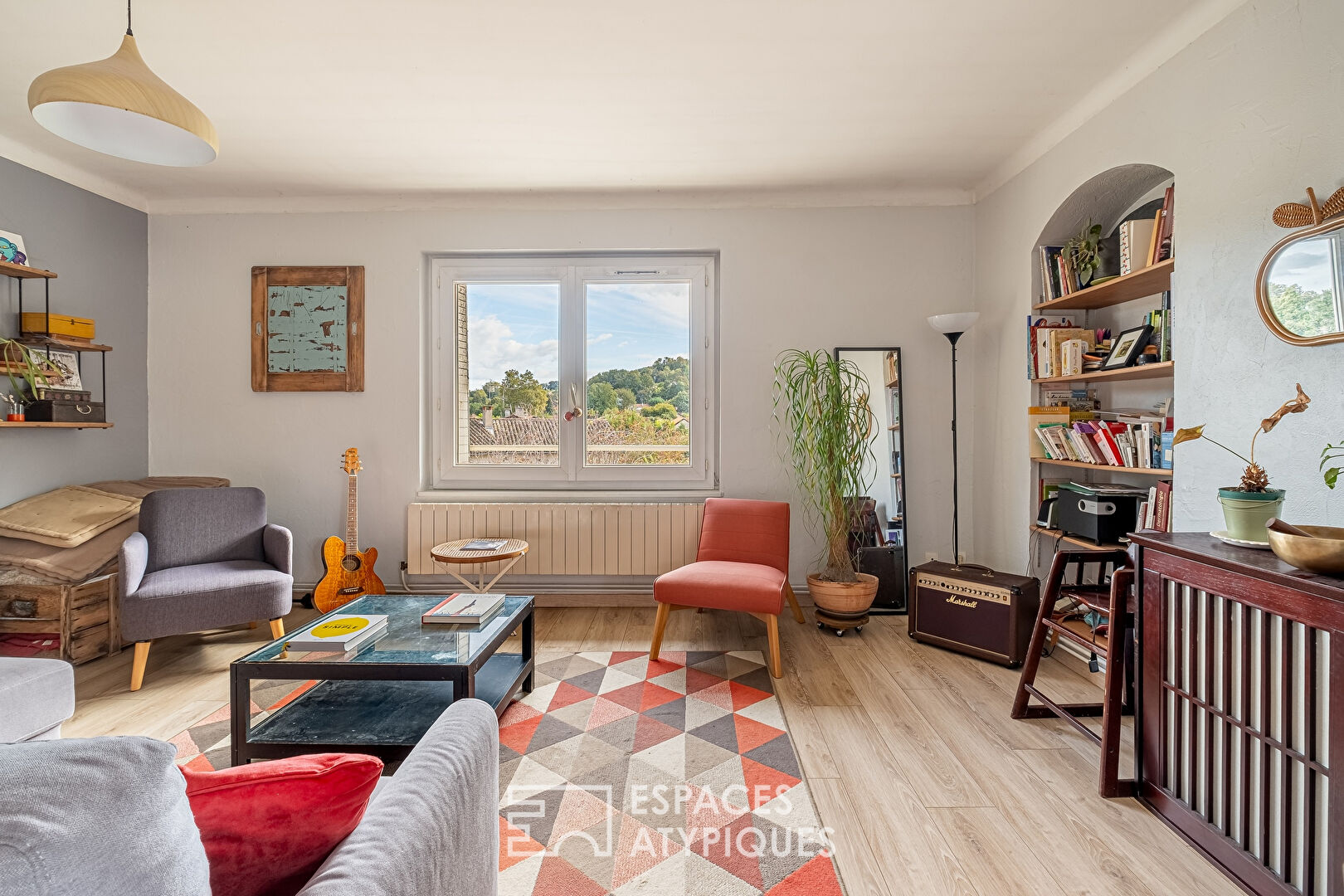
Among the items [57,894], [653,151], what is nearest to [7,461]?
[653,151]

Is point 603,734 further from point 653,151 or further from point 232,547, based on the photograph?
point 653,151

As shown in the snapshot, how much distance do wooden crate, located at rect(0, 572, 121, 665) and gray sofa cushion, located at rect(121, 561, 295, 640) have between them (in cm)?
29

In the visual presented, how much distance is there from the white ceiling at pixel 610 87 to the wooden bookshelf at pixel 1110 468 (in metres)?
1.54

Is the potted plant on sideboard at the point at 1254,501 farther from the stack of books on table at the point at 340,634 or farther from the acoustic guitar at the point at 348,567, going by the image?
the acoustic guitar at the point at 348,567

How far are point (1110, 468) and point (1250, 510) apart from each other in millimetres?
1078

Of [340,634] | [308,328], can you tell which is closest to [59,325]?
[308,328]

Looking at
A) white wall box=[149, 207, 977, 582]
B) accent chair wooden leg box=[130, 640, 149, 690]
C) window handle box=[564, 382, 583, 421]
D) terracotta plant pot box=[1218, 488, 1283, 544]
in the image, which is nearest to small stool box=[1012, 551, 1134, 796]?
terracotta plant pot box=[1218, 488, 1283, 544]

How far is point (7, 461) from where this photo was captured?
10.1ft

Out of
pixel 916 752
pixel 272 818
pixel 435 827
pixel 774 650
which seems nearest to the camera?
pixel 272 818

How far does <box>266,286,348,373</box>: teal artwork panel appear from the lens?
3.89 metres

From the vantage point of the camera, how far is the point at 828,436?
335 cm

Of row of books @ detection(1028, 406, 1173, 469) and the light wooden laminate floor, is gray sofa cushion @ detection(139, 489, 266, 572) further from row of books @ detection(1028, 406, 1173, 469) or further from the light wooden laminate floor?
row of books @ detection(1028, 406, 1173, 469)

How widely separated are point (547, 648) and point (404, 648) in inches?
46.6

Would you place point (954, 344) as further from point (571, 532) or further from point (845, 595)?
point (571, 532)
